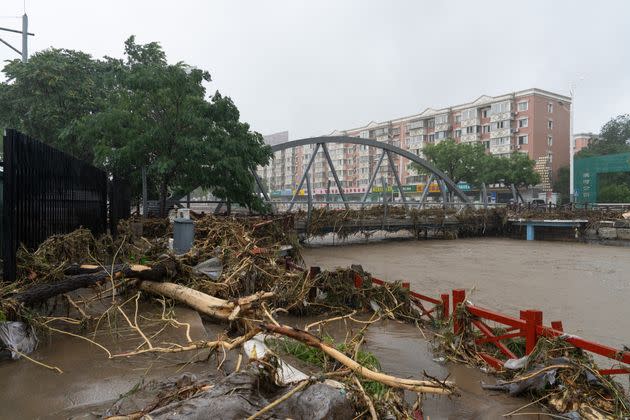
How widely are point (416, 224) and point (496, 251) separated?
19.6ft

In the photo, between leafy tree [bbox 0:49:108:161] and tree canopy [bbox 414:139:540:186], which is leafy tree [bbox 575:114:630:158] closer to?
tree canopy [bbox 414:139:540:186]

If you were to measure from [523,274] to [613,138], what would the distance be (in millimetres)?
42921

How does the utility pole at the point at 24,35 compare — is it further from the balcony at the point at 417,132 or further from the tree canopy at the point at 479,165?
the balcony at the point at 417,132

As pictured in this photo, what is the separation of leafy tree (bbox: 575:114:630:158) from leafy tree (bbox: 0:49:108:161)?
4766 cm

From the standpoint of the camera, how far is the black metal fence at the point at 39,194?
4141 mm

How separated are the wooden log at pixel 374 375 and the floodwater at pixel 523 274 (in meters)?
3.26

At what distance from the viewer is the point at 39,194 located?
5113 millimetres

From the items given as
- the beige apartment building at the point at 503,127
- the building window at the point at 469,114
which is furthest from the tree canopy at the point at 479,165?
the building window at the point at 469,114

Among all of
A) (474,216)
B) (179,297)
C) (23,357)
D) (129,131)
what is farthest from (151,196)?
(474,216)

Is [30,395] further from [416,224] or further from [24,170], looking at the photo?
[416,224]

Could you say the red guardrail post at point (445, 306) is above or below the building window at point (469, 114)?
below

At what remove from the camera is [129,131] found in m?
11.7

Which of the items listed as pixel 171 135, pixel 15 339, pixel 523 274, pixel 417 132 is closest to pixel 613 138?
pixel 417 132

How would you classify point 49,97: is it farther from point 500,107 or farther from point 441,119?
point 441,119
